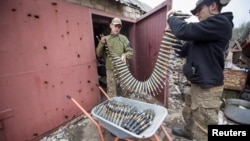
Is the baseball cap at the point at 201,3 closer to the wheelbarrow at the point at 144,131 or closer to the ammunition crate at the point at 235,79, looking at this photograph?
the wheelbarrow at the point at 144,131

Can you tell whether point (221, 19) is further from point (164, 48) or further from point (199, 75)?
point (164, 48)

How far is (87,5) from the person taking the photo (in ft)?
8.75

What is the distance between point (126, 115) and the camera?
1703 millimetres

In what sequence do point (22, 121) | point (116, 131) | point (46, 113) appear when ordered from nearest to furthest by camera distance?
point (116, 131)
point (22, 121)
point (46, 113)

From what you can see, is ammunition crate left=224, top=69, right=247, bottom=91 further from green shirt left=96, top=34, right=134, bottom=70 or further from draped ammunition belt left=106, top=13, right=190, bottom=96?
green shirt left=96, top=34, right=134, bottom=70

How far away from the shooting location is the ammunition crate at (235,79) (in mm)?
3254

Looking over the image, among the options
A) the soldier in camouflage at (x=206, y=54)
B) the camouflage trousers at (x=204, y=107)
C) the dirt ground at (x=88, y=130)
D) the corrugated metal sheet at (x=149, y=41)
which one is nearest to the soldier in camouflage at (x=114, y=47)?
the corrugated metal sheet at (x=149, y=41)

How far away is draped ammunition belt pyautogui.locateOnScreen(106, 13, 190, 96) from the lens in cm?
196

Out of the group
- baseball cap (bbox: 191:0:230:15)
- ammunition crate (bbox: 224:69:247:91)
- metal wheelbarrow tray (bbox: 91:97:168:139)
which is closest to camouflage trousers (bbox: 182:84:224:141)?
metal wheelbarrow tray (bbox: 91:97:168:139)

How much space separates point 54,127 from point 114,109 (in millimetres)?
1212

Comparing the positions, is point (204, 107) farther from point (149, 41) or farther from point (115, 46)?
point (149, 41)

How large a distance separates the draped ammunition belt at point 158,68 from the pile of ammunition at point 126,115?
0.58 metres

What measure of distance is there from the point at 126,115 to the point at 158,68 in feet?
2.76

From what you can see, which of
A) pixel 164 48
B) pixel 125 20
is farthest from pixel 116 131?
pixel 125 20
